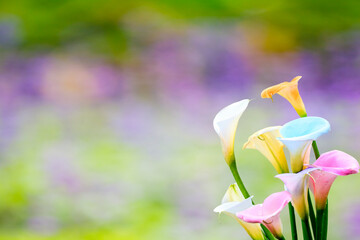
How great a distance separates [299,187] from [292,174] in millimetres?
15

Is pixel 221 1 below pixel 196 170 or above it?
above

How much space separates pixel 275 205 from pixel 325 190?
0.18 ft

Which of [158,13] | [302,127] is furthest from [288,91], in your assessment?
[158,13]

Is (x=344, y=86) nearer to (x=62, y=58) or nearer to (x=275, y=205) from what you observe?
(x=62, y=58)

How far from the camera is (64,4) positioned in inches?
70.2

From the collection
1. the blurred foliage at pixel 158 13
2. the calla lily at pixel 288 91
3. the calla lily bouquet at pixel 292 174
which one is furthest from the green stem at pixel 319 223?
the blurred foliage at pixel 158 13

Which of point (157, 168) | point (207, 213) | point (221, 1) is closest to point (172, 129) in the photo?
point (157, 168)

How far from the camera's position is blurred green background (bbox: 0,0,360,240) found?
1.43m

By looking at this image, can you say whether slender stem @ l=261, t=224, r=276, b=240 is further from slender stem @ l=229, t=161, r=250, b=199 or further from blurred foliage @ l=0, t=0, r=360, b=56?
blurred foliage @ l=0, t=0, r=360, b=56

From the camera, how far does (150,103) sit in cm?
167

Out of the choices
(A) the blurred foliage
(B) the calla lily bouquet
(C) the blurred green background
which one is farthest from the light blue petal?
(A) the blurred foliage

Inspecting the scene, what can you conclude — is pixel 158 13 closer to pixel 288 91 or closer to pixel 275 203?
pixel 288 91

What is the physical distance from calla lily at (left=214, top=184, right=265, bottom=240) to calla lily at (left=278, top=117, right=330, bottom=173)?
2.2 inches

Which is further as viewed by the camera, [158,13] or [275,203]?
[158,13]
